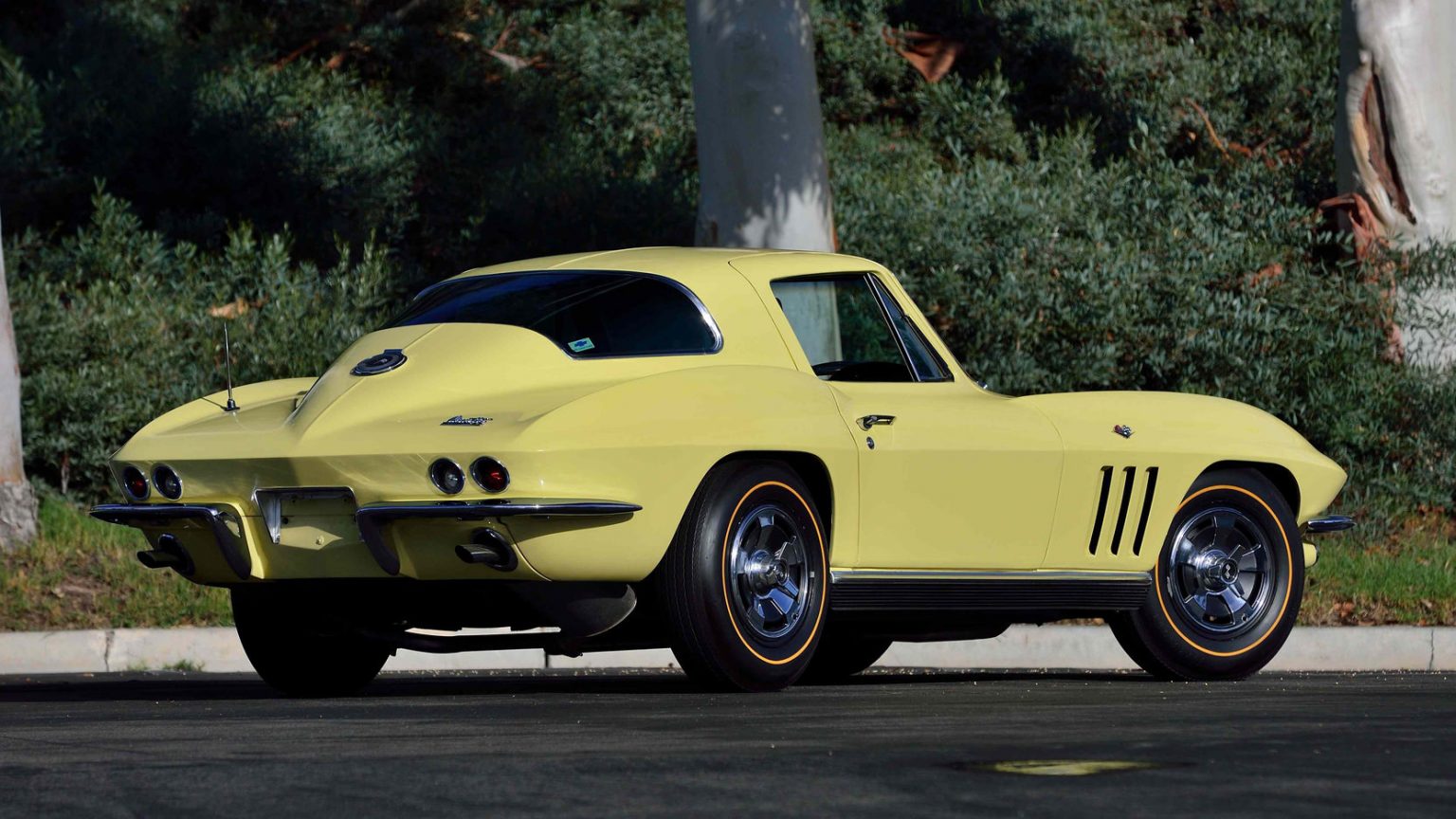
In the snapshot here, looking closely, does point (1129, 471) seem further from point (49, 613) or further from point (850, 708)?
point (49, 613)

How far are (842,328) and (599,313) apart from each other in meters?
6.62

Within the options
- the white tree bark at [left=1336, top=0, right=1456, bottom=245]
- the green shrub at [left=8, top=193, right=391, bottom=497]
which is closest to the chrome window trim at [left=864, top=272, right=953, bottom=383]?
the green shrub at [left=8, top=193, right=391, bottom=497]

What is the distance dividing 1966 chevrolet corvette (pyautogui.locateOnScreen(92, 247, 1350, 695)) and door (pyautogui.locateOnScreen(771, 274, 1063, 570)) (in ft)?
0.04

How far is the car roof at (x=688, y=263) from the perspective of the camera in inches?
300

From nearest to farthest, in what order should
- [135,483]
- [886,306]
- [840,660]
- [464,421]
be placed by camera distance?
[464,421] → [135,483] → [886,306] → [840,660]

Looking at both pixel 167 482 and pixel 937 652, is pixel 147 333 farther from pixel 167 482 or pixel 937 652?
pixel 167 482

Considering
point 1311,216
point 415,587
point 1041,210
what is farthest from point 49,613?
point 1311,216

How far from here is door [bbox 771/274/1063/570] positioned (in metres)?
7.52

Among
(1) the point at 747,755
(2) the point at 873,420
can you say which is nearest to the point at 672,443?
(2) the point at 873,420

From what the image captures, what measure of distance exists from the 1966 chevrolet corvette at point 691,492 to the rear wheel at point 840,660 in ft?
2.43

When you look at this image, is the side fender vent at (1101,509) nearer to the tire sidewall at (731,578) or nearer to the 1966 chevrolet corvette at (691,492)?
the 1966 chevrolet corvette at (691,492)

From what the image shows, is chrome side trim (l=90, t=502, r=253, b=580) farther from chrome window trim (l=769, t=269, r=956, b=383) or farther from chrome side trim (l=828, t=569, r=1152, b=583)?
chrome window trim (l=769, t=269, r=956, b=383)

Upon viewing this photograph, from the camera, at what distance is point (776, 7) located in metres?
14.1

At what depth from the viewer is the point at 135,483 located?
24.3 feet
